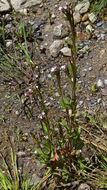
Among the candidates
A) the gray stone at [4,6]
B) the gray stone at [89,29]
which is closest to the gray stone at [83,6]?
the gray stone at [89,29]

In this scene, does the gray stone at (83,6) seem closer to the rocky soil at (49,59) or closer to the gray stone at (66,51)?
the rocky soil at (49,59)

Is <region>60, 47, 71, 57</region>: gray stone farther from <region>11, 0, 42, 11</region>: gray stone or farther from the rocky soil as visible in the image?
<region>11, 0, 42, 11</region>: gray stone

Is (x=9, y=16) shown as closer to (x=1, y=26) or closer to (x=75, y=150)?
(x=1, y=26)

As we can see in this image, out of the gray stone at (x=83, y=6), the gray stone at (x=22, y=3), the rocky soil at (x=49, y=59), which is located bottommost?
the rocky soil at (x=49, y=59)

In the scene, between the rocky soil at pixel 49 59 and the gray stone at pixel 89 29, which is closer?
the rocky soil at pixel 49 59

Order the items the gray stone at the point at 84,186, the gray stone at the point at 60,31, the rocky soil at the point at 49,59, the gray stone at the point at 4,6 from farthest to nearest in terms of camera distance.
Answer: the gray stone at the point at 4,6 → the gray stone at the point at 60,31 → the rocky soil at the point at 49,59 → the gray stone at the point at 84,186

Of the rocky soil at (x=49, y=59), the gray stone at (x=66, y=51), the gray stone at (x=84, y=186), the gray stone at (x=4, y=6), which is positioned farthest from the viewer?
the gray stone at (x=4, y=6)

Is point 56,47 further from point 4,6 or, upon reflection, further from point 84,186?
point 84,186

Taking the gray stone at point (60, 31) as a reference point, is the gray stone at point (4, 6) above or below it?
above
